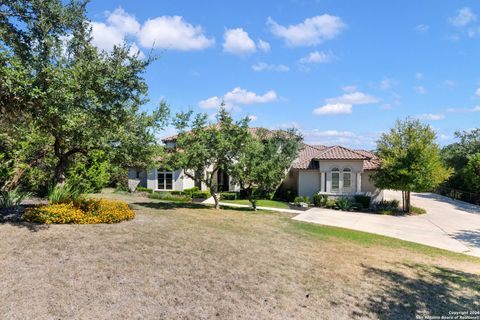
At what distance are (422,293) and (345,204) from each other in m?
18.7

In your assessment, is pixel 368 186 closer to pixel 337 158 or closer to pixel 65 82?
pixel 337 158

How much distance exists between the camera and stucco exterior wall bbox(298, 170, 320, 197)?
30.3m

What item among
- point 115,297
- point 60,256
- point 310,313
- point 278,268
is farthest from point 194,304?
point 60,256

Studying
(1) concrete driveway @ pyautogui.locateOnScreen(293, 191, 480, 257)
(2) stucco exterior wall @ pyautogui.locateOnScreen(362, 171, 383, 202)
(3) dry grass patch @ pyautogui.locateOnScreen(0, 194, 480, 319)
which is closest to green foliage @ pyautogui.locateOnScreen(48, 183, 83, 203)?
(3) dry grass patch @ pyautogui.locateOnScreen(0, 194, 480, 319)

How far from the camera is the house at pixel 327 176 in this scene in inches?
1116

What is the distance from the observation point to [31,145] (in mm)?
16641

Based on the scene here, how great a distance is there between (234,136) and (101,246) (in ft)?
45.6

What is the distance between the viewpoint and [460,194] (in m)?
37.0

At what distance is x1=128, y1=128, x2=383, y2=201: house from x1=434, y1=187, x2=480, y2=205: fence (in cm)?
1165

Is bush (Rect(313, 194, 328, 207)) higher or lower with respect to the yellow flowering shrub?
lower

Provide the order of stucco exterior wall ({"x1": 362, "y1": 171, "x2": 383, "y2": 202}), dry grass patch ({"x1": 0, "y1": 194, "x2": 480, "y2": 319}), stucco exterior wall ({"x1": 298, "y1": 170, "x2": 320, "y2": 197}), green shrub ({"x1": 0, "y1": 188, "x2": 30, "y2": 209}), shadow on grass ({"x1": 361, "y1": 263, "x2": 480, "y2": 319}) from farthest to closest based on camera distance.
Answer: stucco exterior wall ({"x1": 298, "y1": 170, "x2": 320, "y2": 197}) → stucco exterior wall ({"x1": 362, "y1": 171, "x2": 383, "y2": 202}) → green shrub ({"x1": 0, "y1": 188, "x2": 30, "y2": 209}) → shadow on grass ({"x1": 361, "y1": 263, "x2": 480, "y2": 319}) → dry grass patch ({"x1": 0, "y1": 194, "x2": 480, "y2": 319})

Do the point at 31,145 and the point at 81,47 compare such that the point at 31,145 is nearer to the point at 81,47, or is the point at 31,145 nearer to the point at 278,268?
the point at 81,47

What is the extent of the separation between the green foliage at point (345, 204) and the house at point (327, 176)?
1109 mm

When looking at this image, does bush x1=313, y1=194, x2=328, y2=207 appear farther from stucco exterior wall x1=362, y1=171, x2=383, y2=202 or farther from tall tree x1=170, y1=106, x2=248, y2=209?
tall tree x1=170, y1=106, x2=248, y2=209
